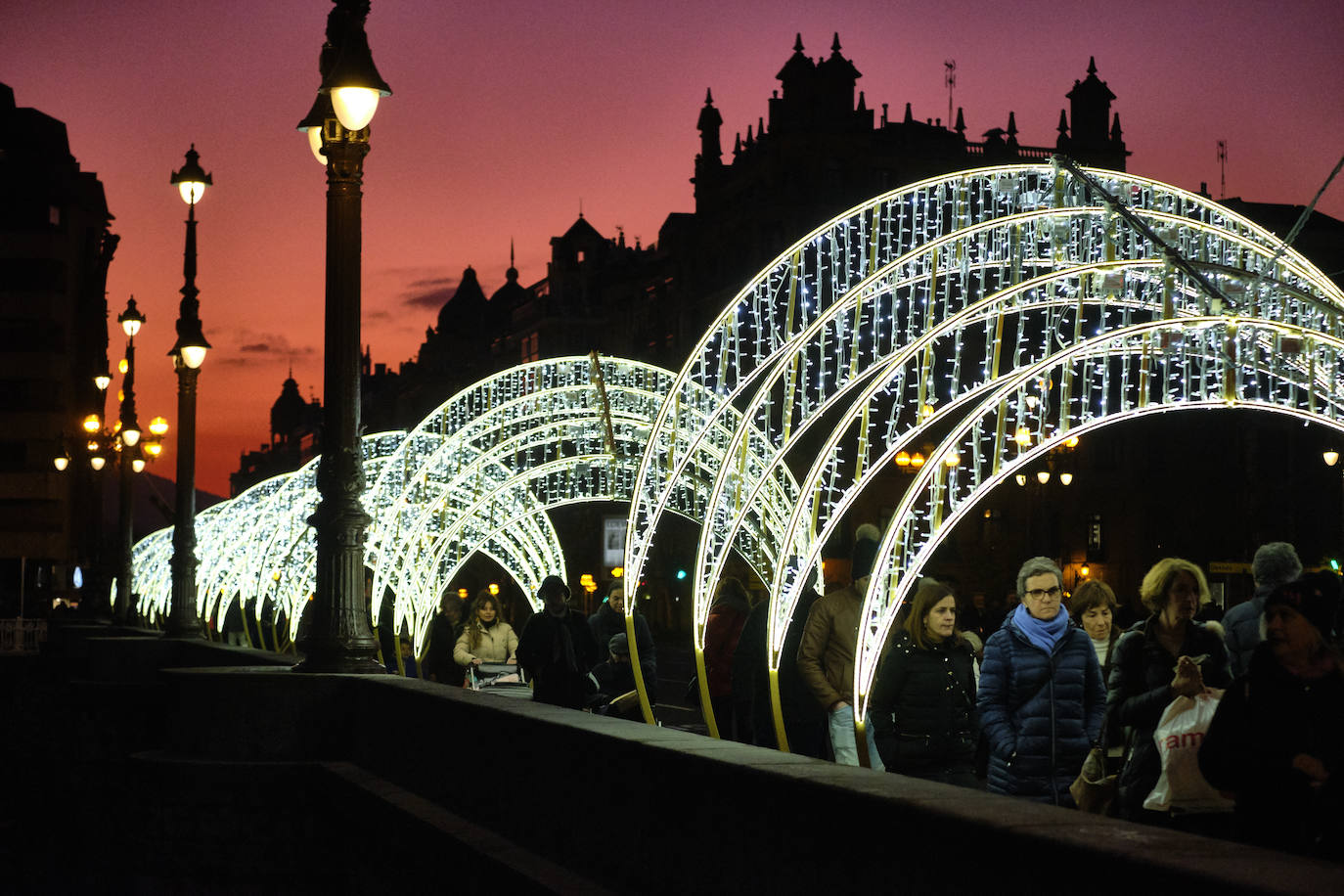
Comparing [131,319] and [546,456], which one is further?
[131,319]

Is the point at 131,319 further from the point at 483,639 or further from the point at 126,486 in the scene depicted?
the point at 483,639

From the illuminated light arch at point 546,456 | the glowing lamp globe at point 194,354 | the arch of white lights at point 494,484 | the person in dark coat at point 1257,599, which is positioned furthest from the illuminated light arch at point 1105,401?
the glowing lamp globe at point 194,354

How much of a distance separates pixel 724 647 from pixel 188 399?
10519 millimetres

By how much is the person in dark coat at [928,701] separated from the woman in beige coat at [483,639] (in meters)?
10.6

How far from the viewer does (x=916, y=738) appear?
8.65 m

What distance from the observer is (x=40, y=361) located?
81.6 metres

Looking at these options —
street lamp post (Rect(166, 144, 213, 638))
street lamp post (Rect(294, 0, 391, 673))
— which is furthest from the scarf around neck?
street lamp post (Rect(166, 144, 213, 638))

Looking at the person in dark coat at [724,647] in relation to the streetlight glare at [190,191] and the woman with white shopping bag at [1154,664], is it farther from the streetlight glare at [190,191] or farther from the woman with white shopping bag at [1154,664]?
the streetlight glare at [190,191]

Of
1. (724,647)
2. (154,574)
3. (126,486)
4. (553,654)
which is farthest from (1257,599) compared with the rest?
(154,574)

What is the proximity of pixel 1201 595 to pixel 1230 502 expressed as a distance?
2192 inches

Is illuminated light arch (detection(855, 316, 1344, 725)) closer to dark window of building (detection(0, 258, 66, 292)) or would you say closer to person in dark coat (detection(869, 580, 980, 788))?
person in dark coat (detection(869, 580, 980, 788))

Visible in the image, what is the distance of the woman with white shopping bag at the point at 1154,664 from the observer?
7.35m

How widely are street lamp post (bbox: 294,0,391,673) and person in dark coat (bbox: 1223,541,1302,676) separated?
17.7 feet

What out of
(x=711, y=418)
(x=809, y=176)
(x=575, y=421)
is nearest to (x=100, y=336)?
(x=809, y=176)
